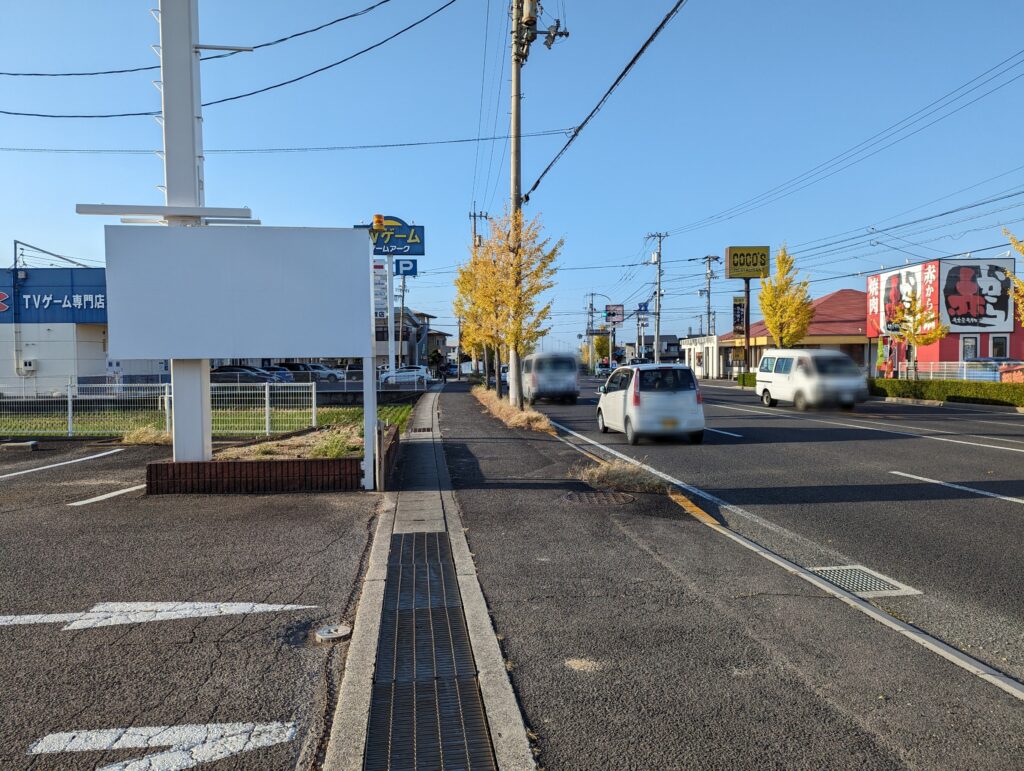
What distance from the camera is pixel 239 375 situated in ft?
108

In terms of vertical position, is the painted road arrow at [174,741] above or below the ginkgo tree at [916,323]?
below

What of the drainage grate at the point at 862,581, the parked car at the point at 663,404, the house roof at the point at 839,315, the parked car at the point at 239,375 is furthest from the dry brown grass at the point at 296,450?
the house roof at the point at 839,315

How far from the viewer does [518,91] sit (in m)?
21.6

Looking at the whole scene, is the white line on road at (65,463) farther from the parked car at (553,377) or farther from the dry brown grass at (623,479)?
the parked car at (553,377)

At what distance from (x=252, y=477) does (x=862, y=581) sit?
658cm

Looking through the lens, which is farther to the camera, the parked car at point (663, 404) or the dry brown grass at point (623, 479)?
the parked car at point (663, 404)

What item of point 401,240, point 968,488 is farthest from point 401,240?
point 968,488

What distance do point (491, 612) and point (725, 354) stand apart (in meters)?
67.4

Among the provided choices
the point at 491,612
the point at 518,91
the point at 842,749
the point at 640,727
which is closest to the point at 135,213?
the point at 491,612

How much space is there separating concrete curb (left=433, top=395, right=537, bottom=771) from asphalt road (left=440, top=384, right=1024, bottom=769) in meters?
0.07

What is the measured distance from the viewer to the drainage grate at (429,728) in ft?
9.94

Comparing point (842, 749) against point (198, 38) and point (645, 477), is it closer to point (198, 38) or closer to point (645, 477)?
point (645, 477)

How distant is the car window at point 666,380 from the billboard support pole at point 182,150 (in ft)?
26.6

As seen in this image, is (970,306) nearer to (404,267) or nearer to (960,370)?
(960,370)
